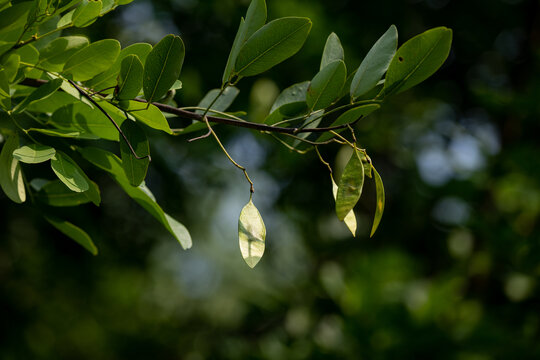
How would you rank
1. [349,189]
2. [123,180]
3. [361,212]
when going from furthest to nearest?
[361,212]
[123,180]
[349,189]

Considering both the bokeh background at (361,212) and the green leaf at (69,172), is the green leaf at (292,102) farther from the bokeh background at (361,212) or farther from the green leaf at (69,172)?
the bokeh background at (361,212)

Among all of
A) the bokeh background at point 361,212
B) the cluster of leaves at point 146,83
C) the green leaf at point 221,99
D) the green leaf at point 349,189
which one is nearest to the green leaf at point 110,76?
the cluster of leaves at point 146,83

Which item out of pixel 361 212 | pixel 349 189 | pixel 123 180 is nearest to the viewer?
pixel 349 189

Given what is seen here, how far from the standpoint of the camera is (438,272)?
2324 mm

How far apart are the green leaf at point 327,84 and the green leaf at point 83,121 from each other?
0.58 ft

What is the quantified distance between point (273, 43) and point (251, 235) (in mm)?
158

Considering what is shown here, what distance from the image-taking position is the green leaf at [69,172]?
1.35 ft

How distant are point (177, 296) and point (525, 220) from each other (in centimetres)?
297

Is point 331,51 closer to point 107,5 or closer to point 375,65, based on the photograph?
point 375,65

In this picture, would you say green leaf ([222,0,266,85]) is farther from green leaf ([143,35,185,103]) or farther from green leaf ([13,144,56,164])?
green leaf ([13,144,56,164])

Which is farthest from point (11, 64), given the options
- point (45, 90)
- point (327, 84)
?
point (327, 84)

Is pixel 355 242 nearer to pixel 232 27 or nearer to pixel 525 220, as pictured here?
pixel 525 220

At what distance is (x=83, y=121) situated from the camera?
0.46 metres

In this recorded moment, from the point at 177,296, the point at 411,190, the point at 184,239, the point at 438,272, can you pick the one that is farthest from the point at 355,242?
the point at 177,296
